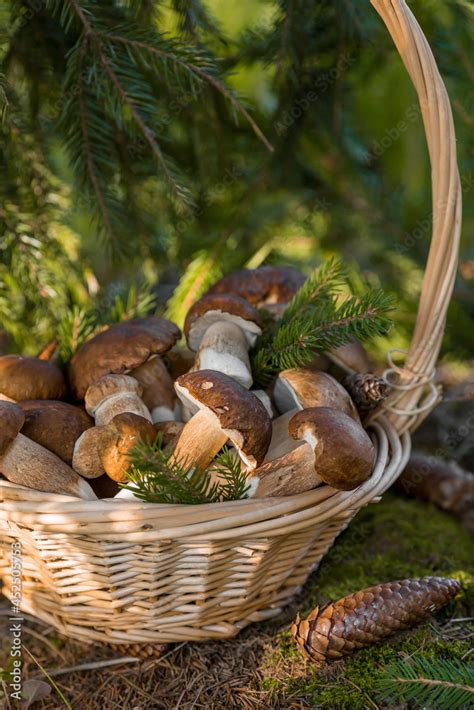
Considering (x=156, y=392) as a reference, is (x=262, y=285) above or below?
above

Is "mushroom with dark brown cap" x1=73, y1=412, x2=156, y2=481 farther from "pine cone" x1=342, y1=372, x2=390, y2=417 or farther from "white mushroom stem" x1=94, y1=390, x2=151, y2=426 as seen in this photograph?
"pine cone" x1=342, y1=372, x2=390, y2=417

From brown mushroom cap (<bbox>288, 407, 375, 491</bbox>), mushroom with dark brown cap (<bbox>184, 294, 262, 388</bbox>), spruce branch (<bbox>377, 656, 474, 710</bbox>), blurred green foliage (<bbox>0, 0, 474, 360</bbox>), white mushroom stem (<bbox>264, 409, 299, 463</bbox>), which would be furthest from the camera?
blurred green foliage (<bbox>0, 0, 474, 360</bbox>)

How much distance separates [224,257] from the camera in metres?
1.88

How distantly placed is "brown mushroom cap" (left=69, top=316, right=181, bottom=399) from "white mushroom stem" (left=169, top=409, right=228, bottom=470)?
23 cm

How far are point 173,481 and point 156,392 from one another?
39 cm

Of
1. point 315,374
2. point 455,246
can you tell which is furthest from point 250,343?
point 455,246

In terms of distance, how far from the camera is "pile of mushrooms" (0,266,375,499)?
103 cm

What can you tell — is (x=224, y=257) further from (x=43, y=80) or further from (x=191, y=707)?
(x=191, y=707)

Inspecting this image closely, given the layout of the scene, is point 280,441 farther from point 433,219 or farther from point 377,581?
point 433,219

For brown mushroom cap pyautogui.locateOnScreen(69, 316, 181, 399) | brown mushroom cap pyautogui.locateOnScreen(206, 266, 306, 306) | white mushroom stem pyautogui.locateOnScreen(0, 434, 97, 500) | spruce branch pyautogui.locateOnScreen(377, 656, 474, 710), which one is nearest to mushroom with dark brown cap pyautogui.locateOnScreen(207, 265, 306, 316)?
brown mushroom cap pyautogui.locateOnScreen(206, 266, 306, 306)

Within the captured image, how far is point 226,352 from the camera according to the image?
1.25 metres

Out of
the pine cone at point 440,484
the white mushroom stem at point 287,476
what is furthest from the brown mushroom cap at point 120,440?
the pine cone at point 440,484

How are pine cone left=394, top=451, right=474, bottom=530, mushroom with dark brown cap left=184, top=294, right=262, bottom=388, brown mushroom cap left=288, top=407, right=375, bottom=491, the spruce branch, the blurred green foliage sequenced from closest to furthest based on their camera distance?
the spruce branch < brown mushroom cap left=288, top=407, right=375, bottom=491 < mushroom with dark brown cap left=184, top=294, right=262, bottom=388 < the blurred green foliage < pine cone left=394, top=451, right=474, bottom=530

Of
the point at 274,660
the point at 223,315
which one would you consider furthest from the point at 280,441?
the point at 274,660
